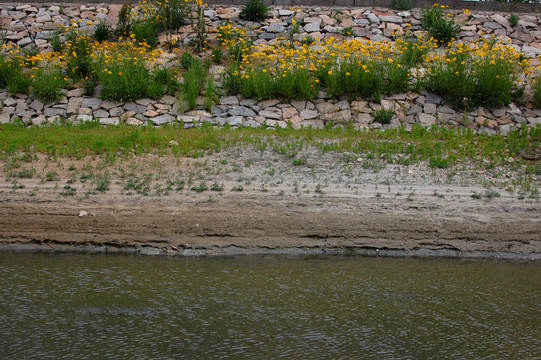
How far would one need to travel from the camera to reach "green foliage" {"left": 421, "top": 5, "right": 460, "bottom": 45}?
56.5 feet

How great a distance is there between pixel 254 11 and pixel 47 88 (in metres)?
6.78

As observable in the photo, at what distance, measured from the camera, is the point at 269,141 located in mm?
12570

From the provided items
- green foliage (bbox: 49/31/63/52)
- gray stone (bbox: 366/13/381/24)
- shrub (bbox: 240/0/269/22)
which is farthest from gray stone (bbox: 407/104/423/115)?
Result: green foliage (bbox: 49/31/63/52)

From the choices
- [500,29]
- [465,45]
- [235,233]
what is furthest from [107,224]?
[500,29]

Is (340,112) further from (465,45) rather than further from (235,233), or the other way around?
(235,233)

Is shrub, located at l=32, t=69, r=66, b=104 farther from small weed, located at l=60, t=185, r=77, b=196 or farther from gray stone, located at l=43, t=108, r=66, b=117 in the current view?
small weed, located at l=60, t=185, r=77, b=196

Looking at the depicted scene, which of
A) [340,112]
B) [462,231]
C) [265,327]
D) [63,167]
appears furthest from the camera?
[340,112]

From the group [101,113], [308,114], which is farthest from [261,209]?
[101,113]

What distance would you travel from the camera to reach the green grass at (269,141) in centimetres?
1179

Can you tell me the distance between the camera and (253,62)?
15.9m

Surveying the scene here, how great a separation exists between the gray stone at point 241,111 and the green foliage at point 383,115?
10.4 ft

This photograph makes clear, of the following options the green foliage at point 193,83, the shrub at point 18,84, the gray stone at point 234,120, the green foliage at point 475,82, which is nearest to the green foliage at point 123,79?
the green foliage at point 193,83

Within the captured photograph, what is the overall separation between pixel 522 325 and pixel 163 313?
4.10 metres

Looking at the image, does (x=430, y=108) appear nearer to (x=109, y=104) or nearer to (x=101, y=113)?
(x=109, y=104)
